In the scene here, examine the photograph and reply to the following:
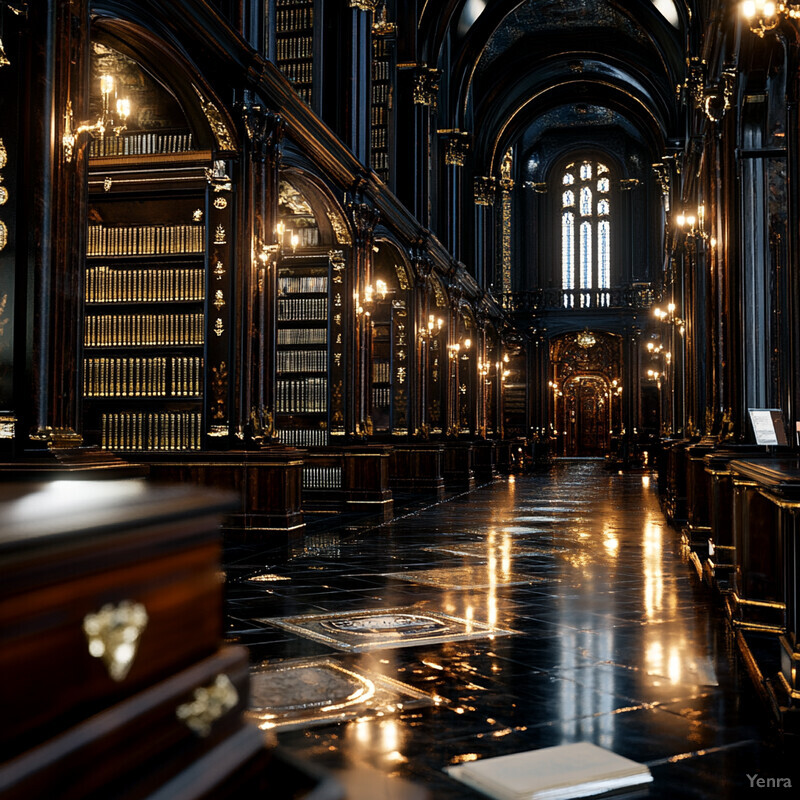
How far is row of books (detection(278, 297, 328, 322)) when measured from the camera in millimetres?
12508

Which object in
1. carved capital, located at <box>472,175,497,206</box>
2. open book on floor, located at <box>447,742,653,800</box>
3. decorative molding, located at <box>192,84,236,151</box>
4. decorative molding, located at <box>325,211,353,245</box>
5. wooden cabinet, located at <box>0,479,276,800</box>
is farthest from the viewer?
carved capital, located at <box>472,175,497,206</box>

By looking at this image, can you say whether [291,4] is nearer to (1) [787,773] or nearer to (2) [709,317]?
(2) [709,317]

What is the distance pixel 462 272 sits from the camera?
19.9 meters

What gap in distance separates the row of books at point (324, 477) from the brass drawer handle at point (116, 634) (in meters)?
11.3

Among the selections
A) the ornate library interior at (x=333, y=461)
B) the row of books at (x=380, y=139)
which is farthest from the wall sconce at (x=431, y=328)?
the row of books at (x=380, y=139)

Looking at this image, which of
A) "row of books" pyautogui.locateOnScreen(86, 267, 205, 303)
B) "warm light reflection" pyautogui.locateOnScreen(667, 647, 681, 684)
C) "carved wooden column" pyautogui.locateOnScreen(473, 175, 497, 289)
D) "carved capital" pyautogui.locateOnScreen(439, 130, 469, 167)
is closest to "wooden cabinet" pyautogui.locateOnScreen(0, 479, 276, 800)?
"warm light reflection" pyautogui.locateOnScreen(667, 647, 681, 684)

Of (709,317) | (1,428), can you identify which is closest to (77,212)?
(1,428)

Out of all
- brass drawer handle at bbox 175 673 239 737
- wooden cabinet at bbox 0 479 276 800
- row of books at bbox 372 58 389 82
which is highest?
row of books at bbox 372 58 389 82

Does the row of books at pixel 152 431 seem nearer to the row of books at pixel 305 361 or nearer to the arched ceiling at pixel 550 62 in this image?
the row of books at pixel 305 361

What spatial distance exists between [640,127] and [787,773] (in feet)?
89.9

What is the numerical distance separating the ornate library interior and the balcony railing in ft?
36.2

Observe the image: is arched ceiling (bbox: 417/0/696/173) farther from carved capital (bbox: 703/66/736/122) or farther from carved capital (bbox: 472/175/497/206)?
carved capital (bbox: 703/66/736/122)

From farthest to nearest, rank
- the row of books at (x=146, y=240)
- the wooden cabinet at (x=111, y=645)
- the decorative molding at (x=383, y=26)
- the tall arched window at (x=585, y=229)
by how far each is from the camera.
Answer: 1. the tall arched window at (x=585, y=229)
2. the decorative molding at (x=383, y=26)
3. the row of books at (x=146, y=240)
4. the wooden cabinet at (x=111, y=645)

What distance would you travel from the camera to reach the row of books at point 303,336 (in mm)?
12516
